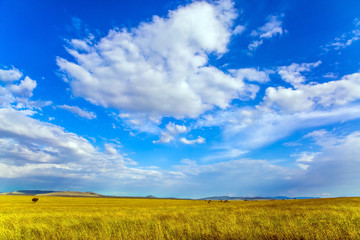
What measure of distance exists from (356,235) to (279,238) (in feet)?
10.6

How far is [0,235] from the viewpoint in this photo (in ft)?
40.1

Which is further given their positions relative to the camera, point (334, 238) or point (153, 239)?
point (153, 239)

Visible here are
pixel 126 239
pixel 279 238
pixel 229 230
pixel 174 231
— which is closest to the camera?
pixel 279 238

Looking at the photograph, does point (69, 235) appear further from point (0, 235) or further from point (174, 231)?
point (174, 231)

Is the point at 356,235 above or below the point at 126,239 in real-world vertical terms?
above

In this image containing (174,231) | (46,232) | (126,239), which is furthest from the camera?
(46,232)

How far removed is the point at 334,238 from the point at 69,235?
13.1 metres

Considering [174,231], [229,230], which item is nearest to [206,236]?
[229,230]

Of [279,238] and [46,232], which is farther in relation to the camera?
[46,232]

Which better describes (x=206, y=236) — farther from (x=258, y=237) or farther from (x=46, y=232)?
(x=46, y=232)

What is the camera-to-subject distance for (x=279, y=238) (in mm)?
9875

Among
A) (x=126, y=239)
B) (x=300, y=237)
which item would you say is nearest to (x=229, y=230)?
(x=300, y=237)

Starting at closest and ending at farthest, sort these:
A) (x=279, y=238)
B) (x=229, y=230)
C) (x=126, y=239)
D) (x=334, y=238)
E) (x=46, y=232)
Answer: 1. (x=334, y=238)
2. (x=279, y=238)
3. (x=126, y=239)
4. (x=229, y=230)
5. (x=46, y=232)

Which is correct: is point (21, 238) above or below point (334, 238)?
below
